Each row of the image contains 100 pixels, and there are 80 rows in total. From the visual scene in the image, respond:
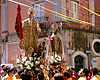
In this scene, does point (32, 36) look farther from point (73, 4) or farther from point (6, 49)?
point (6, 49)

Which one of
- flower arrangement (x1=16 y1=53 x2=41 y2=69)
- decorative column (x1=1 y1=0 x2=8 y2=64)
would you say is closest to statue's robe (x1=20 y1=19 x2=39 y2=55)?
flower arrangement (x1=16 y1=53 x2=41 y2=69)

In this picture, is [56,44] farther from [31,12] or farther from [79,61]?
[79,61]

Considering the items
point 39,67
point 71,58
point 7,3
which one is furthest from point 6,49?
point 39,67

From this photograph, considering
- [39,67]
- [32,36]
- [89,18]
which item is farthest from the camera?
[89,18]

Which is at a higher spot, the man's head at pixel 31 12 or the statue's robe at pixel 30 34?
the man's head at pixel 31 12

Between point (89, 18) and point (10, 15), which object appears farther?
point (10, 15)

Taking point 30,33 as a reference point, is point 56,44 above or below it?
below

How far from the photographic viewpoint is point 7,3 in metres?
15.0

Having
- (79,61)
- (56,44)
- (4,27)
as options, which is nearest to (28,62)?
(56,44)

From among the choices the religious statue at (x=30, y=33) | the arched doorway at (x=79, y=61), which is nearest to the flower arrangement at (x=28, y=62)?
the religious statue at (x=30, y=33)

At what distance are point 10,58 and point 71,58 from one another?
471 cm

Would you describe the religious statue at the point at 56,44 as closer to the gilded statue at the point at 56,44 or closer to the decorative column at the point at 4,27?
the gilded statue at the point at 56,44

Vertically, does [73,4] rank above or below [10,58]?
above

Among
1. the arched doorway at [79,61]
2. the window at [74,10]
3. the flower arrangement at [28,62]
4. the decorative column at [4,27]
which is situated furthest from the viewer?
the decorative column at [4,27]
